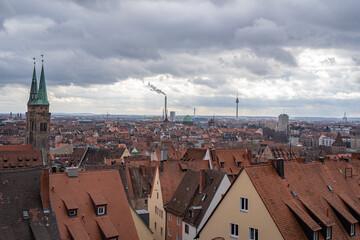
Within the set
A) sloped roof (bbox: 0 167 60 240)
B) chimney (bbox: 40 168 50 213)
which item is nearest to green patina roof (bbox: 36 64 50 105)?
sloped roof (bbox: 0 167 60 240)

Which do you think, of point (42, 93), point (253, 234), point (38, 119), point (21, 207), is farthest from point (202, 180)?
point (42, 93)

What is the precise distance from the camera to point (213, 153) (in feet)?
215

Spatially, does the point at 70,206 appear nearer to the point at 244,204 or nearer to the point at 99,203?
the point at 99,203

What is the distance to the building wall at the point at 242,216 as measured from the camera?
79.3 ft

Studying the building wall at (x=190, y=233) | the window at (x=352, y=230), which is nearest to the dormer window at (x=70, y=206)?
the building wall at (x=190, y=233)

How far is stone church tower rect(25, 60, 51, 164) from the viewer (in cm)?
12638

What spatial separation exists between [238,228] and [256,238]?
5.39 feet

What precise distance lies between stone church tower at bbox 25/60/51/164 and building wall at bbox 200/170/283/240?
10718cm

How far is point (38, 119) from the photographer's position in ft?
419

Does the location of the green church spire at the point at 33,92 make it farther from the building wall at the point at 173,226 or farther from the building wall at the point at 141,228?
the building wall at the point at 141,228

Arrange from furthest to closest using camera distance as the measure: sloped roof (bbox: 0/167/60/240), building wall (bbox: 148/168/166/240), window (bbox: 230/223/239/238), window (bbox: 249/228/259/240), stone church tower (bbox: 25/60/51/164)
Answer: stone church tower (bbox: 25/60/51/164), building wall (bbox: 148/168/166/240), window (bbox: 230/223/239/238), sloped roof (bbox: 0/167/60/240), window (bbox: 249/228/259/240)

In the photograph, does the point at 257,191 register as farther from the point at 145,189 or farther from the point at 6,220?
the point at 145,189

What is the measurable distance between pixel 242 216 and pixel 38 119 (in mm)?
115664

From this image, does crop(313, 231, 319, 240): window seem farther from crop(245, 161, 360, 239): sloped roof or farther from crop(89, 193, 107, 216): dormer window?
crop(89, 193, 107, 216): dormer window
